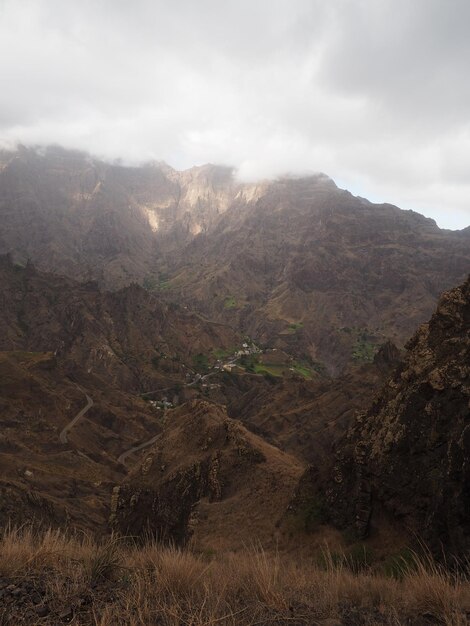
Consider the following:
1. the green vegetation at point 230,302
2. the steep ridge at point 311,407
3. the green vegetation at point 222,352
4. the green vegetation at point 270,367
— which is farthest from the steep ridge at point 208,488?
the green vegetation at point 230,302

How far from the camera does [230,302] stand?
168 m

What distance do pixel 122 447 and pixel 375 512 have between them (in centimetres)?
4779

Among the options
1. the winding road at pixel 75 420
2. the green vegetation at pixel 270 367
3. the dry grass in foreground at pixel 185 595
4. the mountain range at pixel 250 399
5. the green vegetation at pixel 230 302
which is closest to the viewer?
the dry grass in foreground at pixel 185 595

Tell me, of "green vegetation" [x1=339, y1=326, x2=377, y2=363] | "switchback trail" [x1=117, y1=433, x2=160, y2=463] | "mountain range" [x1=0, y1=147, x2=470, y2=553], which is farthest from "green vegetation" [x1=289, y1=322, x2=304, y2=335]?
"switchback trail" [x1=117, y1=433, x2=160, y2=463]

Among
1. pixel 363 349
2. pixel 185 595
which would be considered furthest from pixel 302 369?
pixel 185 595

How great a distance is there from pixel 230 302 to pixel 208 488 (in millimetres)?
149001

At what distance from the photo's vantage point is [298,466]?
792 inches

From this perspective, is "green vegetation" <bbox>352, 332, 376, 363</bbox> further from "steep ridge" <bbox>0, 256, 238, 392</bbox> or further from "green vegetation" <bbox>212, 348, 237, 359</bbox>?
"steep ridge" <bbox>0, 256, 238, 392</bbox>

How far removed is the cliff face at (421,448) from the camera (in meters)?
8.73

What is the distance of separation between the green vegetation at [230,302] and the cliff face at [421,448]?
491 ft

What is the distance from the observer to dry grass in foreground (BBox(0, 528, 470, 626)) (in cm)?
381

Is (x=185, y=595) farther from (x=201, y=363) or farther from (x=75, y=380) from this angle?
(x=201, y=363)

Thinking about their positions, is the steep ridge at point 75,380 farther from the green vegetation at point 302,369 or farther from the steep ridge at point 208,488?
the green vegetation at point 302,369

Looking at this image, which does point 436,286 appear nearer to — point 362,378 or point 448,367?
point 362,378
